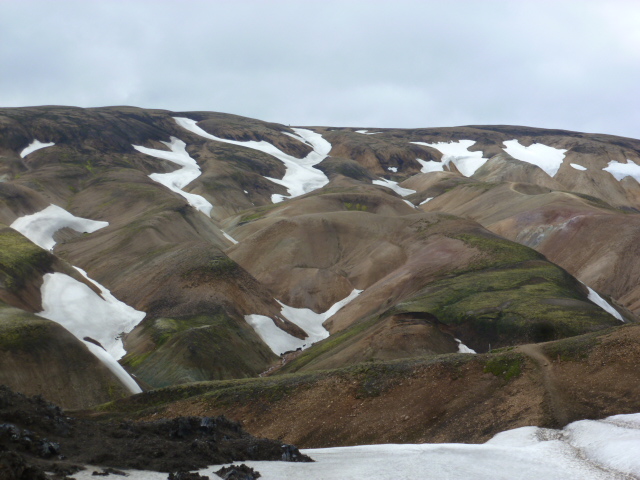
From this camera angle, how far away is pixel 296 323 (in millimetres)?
76000

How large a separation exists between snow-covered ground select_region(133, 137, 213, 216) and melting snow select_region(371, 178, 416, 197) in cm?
4860

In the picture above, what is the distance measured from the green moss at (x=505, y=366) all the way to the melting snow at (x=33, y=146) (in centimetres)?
13066

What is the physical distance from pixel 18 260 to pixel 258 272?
32227mm

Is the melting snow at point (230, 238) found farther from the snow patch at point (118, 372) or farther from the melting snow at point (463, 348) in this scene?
the melting snow at point (463, 348)

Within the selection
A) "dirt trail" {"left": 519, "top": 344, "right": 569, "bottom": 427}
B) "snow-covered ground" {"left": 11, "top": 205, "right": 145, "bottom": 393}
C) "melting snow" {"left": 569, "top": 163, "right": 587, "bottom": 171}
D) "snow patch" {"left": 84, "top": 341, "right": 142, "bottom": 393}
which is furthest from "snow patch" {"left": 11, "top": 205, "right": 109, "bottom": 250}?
"melting snow" {"left": 569, "top": 163, "right": 587, "bottom": 171}

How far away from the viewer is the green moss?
3058cm

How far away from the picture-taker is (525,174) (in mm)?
178250

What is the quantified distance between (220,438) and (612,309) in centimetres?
5622

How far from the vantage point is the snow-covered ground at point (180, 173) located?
448 ft

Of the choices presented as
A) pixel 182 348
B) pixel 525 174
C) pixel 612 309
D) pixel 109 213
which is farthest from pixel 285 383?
pixel 525 174

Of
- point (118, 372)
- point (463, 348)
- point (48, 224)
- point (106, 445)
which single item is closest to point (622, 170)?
point (48, 224)

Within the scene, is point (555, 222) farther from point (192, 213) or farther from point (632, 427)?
point (632, 427)

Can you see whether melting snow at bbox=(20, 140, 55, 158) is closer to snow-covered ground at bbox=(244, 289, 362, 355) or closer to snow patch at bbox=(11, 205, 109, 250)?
snow patch at bbox=(11, 205, 109, 250)

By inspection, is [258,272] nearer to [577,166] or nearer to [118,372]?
[118,372]
